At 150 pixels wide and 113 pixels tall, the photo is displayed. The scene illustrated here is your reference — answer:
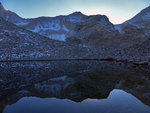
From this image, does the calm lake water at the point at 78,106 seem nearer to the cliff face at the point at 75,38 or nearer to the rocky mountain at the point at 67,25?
the cliff face at the point at 75,38

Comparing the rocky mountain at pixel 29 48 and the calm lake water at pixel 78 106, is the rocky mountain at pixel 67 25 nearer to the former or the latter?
the rocky mountain at pixel 29 48

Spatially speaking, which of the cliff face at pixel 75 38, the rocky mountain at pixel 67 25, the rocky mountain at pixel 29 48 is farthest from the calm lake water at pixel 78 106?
the rocky mountain at pixel 67 25

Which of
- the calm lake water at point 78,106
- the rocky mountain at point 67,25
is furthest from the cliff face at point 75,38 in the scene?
the calm lake water at point 78,106

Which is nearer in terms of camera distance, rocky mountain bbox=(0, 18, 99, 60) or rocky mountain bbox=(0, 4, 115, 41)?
rocky mountain bbox=(0, 18, 99, 60)

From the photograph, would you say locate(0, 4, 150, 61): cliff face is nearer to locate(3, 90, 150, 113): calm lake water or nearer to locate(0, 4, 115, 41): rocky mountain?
Answer: locate(0, 4, 115, 41): rocky mountain

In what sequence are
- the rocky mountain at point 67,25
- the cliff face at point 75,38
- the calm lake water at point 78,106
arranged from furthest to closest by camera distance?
the rocky mountain at point 67,25, the cliff face at point 75,38, the calm lake water at point 78,106

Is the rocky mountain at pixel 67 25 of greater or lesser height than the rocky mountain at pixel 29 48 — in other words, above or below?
above

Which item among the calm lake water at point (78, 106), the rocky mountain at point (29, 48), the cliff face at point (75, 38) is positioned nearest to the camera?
the calm lake water at point (78, 106)

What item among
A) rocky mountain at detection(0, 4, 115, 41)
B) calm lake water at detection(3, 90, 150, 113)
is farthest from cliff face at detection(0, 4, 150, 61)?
calm lake water at detection(3, 90, 150, 113)

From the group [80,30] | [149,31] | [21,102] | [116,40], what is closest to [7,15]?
[80,30]

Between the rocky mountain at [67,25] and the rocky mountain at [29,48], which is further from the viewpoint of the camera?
the rocky mountain at [67,25]

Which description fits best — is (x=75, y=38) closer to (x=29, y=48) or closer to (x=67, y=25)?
(x=67, y=25)

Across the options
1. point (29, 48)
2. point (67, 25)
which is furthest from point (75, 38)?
point (29, 48)

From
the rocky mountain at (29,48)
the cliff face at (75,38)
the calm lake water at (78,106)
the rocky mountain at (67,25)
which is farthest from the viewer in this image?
the rocky mountain at (67,25)
